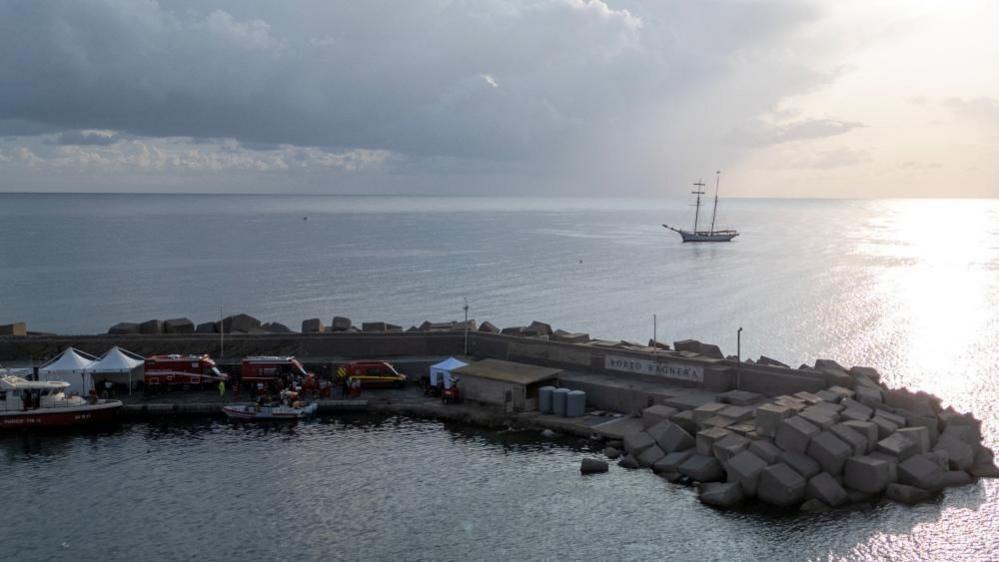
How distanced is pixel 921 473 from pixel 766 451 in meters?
4.85

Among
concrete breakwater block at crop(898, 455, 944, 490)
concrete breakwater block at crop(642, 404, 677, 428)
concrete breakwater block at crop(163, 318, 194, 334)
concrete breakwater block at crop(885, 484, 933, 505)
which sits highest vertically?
concrete breakwater block at crop(163, 318, 194, 334)

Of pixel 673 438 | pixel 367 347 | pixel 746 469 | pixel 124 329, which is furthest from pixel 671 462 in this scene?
pixel 124 329

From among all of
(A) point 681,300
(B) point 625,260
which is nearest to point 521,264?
(B) point 625,260

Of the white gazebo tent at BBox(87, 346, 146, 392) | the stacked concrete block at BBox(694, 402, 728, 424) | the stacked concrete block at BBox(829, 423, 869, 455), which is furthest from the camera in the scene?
the white gazebo tent at BBox(87, 346, 146, 392)

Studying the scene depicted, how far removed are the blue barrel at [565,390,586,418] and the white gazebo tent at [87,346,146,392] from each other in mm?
18769

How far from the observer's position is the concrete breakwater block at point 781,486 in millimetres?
24125

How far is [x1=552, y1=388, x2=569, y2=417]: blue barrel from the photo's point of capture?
32.2 m

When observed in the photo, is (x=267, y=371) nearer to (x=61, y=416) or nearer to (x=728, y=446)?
(x=61, y=416)

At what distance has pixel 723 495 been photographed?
24.1 meters

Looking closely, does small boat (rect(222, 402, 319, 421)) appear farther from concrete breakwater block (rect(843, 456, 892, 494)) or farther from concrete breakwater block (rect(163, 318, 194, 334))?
concrete breakwater block (rect(843, 456, 892, 494))

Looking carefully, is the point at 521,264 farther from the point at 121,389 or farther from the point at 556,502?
the point at 556,502

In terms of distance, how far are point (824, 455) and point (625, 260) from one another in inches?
4029

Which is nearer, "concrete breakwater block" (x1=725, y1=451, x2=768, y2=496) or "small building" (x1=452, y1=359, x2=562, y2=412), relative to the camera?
"concrete breakwater block" (x1=725, y1=451, x2=768, y2=496)

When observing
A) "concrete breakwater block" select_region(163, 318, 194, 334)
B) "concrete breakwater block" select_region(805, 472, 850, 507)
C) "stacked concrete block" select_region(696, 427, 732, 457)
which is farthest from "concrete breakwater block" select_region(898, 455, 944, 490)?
"concrete breakwater block" select_region(163, 318, 194, 334)
